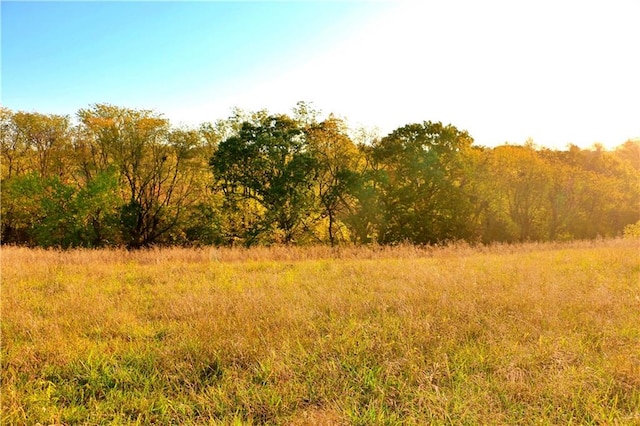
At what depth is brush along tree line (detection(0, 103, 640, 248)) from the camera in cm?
2567

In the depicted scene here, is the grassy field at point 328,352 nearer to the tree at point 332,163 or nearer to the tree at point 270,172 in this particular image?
the tree at point 270,172

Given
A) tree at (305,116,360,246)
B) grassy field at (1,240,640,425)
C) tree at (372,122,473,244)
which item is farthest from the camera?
tree at (305,116,360,246)

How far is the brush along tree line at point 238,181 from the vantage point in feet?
84.2

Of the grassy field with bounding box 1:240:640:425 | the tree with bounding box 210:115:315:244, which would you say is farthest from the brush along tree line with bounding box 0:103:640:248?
the grassy field with bounding box 1:240:640:425

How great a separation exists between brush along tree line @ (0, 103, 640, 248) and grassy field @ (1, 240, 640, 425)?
1859 centimetres

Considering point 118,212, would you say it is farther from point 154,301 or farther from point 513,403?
point 513,403

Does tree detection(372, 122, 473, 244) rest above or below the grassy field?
above

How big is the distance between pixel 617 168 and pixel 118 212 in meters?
49.1

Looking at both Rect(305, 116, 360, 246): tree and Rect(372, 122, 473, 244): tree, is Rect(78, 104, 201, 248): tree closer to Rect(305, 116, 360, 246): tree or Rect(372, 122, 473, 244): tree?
Rect(305, 116, 360, 246): tree

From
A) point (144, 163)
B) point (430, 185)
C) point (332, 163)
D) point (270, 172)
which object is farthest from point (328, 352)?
point (144, 163)

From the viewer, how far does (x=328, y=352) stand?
413 cm

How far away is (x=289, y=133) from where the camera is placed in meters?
26.1

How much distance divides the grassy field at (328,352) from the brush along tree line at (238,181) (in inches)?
732

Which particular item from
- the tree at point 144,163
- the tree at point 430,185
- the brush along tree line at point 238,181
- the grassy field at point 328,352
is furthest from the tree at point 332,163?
the grassy field at point 328,352
